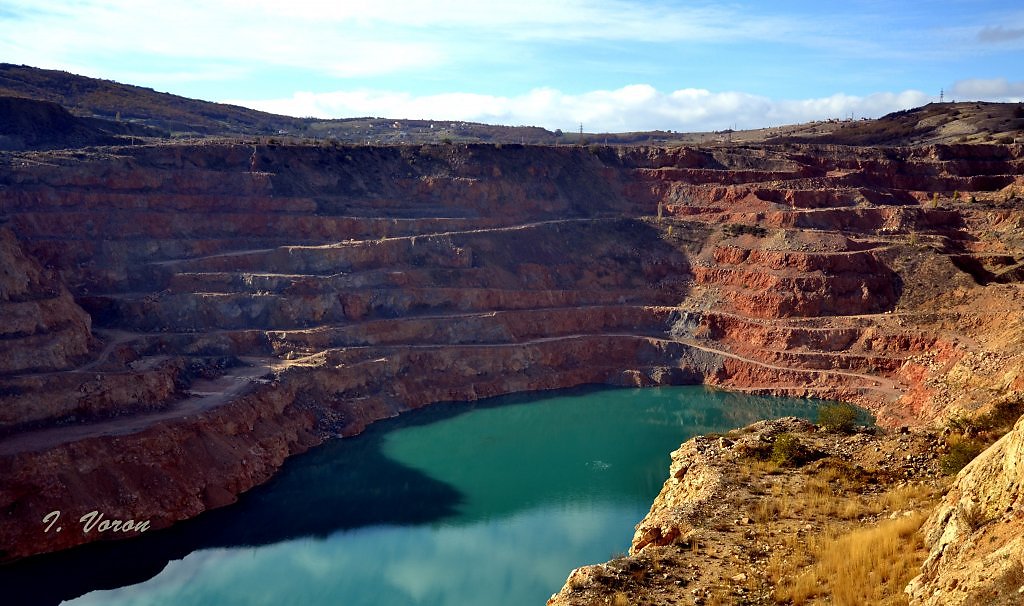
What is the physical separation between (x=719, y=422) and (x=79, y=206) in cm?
4616

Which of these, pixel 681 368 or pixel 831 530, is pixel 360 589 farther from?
pixel 681 368

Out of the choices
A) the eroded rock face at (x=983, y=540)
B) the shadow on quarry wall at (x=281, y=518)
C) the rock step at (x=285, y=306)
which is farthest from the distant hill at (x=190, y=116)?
the eroded rock face at (x=983, y=540)

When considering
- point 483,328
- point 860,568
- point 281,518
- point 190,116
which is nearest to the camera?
point 860,568

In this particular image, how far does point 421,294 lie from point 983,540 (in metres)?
51.0

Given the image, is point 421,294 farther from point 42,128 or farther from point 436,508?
point 42,128

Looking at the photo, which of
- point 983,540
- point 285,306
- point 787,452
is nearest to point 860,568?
point 983,540

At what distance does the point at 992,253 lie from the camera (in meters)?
66.2

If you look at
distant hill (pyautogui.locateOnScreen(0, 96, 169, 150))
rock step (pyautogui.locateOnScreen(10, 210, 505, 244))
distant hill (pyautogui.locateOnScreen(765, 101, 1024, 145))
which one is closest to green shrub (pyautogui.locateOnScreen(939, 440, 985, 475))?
rock step (pyautogui.locateOnScreen(10, 210, 505, 244))

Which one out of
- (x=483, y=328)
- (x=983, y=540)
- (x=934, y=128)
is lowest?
(x=483, y=328)

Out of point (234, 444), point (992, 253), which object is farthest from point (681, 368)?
point (234, 444)

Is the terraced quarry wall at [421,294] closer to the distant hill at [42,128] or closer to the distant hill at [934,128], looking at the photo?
the distant hill at [42,128]

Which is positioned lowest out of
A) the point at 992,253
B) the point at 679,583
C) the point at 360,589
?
the point at 360,589

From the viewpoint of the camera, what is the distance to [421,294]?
63.3 meters

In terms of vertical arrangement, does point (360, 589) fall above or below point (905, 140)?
below
